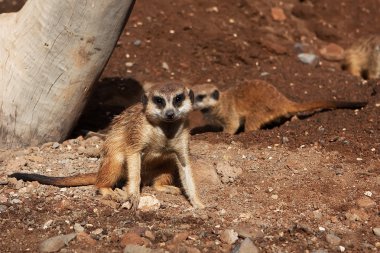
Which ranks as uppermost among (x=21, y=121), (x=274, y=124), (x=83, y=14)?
(x=83, y=14)

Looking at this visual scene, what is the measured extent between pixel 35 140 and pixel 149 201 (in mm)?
1226

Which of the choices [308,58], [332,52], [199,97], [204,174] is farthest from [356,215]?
[332,52]

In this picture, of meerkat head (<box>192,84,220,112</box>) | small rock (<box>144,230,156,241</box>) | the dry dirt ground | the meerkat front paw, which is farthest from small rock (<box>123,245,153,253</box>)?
meerkat head (<box>192,84,220,112</box>)

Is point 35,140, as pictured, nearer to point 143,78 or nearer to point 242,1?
point 143,78

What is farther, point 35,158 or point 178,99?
point 35,158

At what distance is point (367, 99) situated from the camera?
18.5 feet

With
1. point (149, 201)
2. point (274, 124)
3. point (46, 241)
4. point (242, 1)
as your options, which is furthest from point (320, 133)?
point (242, 1)

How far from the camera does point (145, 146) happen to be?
3721 mm

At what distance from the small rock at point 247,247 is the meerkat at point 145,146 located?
22.8 inches

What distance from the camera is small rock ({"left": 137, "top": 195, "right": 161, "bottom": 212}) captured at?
3602mm

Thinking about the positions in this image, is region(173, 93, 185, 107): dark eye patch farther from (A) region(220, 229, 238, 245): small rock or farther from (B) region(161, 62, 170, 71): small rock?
(B) region(161, 62, 170, 71): small rock

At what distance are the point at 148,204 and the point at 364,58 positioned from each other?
411 centimetres

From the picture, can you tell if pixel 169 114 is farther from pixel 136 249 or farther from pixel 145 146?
pixel 136 249

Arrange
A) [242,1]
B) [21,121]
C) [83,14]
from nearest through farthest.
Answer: [83,14] < [21,121] < [242,1]
